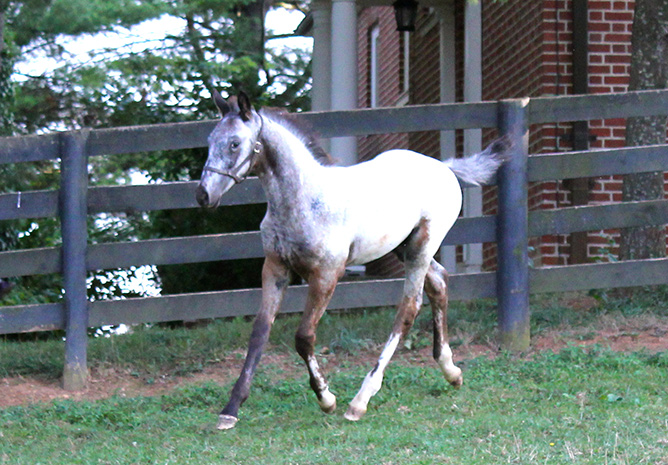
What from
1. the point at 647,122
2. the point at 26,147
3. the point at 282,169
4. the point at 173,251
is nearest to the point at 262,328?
the point at 282,169

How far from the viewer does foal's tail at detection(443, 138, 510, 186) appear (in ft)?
22.2

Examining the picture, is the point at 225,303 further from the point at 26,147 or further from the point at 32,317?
the point at 26,147

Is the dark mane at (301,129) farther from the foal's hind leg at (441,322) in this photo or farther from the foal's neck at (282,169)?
the foal's hind leg at (441,322)

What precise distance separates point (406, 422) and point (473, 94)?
20.9 ft

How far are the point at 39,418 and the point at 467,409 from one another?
2509 mm

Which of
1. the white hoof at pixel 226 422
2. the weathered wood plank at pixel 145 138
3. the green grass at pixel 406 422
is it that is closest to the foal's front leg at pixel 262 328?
the white hoof at pixel 226 422

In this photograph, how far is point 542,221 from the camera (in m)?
7.32

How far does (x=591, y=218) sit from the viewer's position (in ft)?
23.9

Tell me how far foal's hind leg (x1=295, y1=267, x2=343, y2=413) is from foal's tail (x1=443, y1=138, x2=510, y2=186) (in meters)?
1.63

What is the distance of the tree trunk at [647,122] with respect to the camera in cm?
820

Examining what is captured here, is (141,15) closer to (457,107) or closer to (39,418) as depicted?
(457,107)

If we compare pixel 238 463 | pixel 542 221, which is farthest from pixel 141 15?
pixel 238 463

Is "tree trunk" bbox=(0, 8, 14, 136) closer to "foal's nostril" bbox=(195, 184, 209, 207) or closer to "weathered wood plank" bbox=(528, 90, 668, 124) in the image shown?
"weathered wood plank" bbox=(528, 90, 668, 124)

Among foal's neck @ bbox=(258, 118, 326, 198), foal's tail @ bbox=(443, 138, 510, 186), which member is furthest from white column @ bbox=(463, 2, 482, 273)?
foal's neck @ bbox=(258, 118, 326, 198)
